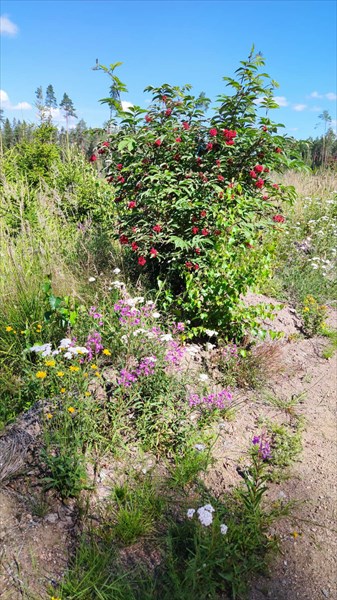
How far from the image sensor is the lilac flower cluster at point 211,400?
2634mm

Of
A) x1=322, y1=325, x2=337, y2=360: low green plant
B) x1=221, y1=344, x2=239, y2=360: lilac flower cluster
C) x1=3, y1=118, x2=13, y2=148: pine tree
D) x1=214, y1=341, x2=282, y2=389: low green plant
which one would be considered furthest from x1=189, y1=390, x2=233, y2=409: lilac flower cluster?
x1=3, y1=118, x2=13, y2=148: pine tree

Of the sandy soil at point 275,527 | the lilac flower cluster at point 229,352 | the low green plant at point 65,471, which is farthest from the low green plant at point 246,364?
the low green plant at point 65,471

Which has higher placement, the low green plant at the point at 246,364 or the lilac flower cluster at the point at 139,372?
the lilac flower cluster at the point at 139,372

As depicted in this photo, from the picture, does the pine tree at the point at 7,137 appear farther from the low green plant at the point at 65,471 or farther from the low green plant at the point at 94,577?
the low green plant at the point at 94,577

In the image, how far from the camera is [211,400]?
8.91 ft

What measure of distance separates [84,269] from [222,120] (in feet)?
6.15

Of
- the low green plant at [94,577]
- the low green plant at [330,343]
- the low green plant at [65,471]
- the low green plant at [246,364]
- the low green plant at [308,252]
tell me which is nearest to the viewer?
the low green plant at [94,577]

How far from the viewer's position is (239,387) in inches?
129

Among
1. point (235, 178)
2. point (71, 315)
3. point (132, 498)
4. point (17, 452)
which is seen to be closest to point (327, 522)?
point (132, 498)

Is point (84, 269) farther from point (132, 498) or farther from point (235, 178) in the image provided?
point (132, 498)

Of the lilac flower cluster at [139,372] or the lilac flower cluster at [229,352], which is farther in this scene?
the lilac flower cluster at [229,352]

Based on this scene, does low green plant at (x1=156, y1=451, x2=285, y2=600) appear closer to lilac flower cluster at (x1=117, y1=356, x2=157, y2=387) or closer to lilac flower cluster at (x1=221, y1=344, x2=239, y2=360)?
lilac flower cluster at (x1=117, y1=356, x2=157, y2=387)

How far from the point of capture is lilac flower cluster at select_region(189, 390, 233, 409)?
2634 mm

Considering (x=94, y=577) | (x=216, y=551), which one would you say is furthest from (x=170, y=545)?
(x=94, y=577)
